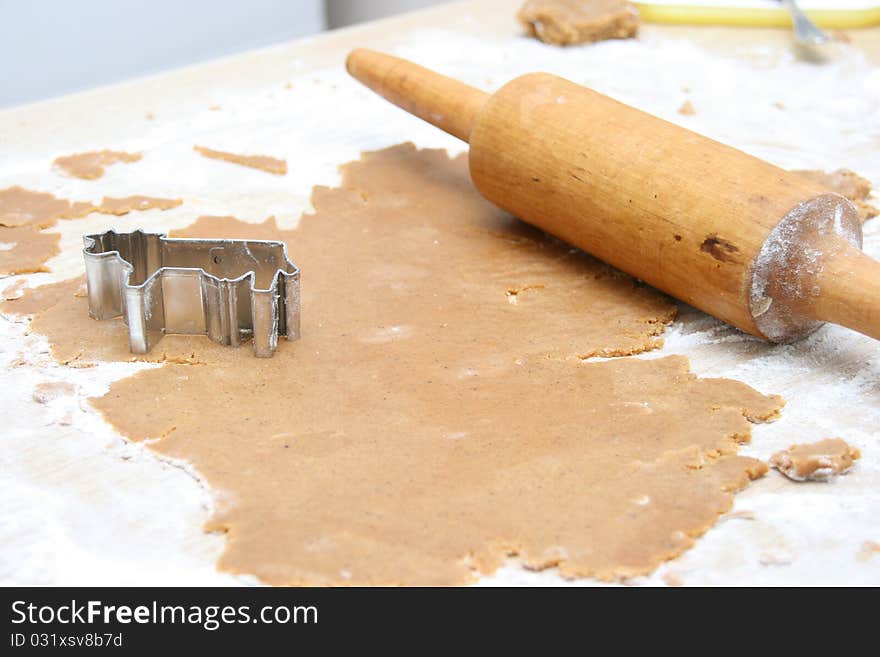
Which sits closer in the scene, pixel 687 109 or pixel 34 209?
pixel 34 209

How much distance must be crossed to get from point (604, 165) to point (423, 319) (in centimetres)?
43

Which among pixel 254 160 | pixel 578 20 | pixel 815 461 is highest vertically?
pixel 578 20

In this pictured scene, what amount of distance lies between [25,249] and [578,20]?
5.71 feet

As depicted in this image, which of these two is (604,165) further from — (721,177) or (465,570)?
(465,570)

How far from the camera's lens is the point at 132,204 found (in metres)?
2.16

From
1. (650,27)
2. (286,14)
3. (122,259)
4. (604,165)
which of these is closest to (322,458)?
(122,259)

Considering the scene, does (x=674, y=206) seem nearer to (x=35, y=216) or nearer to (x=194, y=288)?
(x=194, y=288)

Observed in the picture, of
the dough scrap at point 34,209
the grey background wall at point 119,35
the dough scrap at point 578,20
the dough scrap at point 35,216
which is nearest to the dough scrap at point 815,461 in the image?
the dough scrap at point 35,216

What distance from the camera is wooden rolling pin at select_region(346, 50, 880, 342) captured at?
164 cm

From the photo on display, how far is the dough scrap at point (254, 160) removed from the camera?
233 cm

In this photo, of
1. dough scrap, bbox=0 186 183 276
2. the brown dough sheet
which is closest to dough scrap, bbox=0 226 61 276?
dough scrap, bbox=0 186 183 276

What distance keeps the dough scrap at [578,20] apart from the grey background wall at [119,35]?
5.13ft

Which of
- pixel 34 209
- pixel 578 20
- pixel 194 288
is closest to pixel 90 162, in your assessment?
pixel 34 209

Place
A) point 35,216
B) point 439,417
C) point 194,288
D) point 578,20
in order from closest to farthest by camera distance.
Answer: point 439,417, point 194,288, point 35,216, point 578,20
